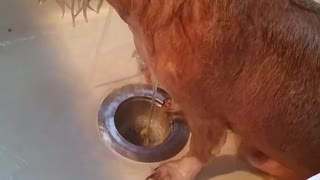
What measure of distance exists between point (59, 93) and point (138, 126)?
0.16 metres

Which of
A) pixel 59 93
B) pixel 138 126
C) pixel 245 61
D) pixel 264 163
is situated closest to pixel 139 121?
pixel 138 126

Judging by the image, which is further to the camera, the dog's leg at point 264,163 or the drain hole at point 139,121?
the drain hole at point 139,121

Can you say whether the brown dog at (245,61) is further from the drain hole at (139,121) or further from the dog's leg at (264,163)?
the drain hole at (139,121)

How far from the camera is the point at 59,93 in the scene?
141cm

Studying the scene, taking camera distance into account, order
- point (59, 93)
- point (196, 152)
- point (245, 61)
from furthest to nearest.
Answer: point (59, 93)
point (196, 152)
point (245, 61)

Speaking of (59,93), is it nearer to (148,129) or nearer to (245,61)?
(148,129)

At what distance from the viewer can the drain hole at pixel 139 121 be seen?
1.40 m

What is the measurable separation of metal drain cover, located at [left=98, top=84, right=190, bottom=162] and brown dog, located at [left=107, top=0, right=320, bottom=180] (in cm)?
22

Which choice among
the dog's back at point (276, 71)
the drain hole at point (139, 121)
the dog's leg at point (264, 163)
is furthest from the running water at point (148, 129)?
the dog's back at point (276, 71)

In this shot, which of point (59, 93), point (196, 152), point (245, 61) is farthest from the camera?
point (59, 93)

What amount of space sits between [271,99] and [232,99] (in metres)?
0.06

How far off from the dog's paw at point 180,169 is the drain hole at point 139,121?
0.28 ft

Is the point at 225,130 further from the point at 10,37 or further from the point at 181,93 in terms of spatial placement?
the point at 10,37

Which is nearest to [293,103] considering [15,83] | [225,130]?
[225,130]
